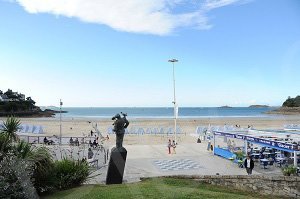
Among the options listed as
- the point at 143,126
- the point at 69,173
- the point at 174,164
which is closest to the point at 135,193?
the point at 69,173

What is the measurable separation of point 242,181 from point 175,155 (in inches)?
508

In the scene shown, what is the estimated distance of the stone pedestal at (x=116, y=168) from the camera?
450 inches

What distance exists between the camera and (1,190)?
7508 mm

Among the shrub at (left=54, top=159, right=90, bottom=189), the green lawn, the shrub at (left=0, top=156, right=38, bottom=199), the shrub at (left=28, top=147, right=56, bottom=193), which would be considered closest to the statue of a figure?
the shrub at (left=54, top=159, right=90, bottom=189)

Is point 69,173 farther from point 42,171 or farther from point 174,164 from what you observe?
point 174,164

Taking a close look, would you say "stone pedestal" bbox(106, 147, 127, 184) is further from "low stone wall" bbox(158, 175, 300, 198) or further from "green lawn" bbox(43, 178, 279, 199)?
"low stone wall" bbox(158, 175, 300, 198)

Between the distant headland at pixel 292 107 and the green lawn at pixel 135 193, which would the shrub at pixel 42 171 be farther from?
the distant headland at pixel 292 107

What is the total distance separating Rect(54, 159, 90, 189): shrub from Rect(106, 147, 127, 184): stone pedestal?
3.59 ft

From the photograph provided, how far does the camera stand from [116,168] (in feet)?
37.5

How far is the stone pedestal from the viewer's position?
1142cm

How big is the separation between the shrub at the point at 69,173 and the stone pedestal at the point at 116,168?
1.10 metres

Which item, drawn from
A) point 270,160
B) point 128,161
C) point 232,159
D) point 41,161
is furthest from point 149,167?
point 41,161

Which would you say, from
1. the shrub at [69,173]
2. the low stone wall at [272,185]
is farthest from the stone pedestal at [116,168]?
the low stone wall at [272,185]

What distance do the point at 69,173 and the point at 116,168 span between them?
1.80 meters
